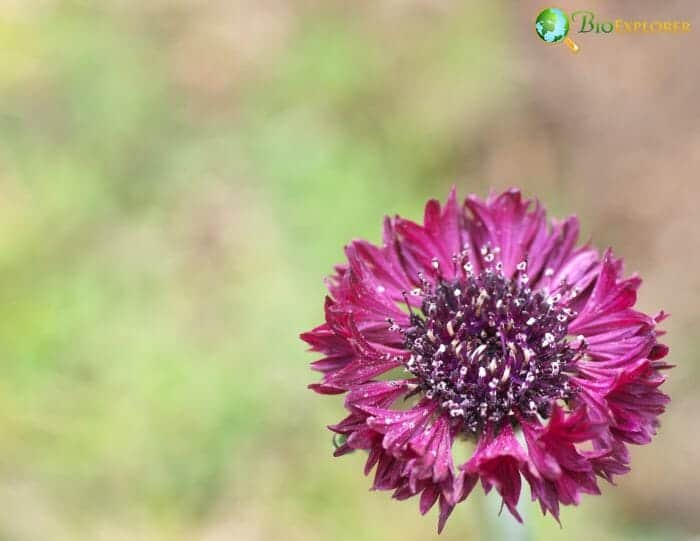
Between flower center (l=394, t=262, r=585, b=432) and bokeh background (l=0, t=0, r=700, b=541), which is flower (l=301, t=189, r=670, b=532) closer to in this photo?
flower center (l=394, t=262, r=585, b=432)

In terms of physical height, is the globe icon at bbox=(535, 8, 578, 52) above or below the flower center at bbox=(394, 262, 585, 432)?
above

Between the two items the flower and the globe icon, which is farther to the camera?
the globe icon

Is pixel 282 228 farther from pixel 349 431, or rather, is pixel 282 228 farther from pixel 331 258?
pixel 349 431

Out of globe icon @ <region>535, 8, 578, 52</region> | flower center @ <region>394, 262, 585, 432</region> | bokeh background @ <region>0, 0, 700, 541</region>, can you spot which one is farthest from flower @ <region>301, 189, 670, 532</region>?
globe icon @ <region>535, 8, 578, 52</region>

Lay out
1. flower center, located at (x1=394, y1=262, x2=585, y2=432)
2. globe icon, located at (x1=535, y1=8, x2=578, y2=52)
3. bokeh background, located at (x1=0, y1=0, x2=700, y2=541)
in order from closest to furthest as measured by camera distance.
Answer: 1. flower center, located at (x1=394, y1=262, x2=585, y2=432)
2. bokeh background, located at (x1=0, y1=0, x2=700, y2=541)
3. globe icon, located at (x1=535, y1=8, x2=578, y2=52)

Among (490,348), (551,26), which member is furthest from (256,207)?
(490,348)

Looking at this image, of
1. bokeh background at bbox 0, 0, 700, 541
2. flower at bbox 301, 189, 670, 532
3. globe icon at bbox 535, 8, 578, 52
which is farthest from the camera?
globe icon at bbox 535, 8, 578, 52

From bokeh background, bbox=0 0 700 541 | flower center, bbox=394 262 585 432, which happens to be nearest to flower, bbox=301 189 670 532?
flower center, bbox=394 262 585 432

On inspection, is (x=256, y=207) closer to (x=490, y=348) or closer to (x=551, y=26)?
(x=551, y=26)
